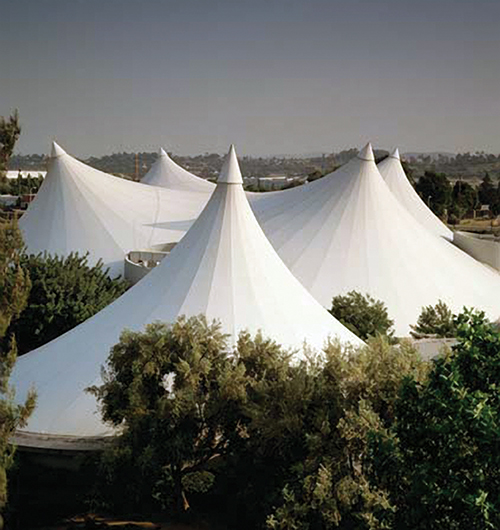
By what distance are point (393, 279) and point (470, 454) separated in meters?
15.9

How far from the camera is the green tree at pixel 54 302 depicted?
21641 millimetres

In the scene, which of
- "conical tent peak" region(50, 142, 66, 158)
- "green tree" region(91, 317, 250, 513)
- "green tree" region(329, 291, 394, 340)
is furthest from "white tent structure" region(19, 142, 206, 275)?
"green tree" region(91, 317, 250, 513)

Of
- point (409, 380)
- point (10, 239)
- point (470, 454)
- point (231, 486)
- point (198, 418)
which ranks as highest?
point (10, 239)

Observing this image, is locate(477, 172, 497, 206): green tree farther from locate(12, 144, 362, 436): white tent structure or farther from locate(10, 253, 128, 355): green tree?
locate(12, 144, 362, 436): white tent structure

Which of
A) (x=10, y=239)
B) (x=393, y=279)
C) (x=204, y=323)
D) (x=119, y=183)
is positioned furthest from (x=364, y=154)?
(x=10, y=239)

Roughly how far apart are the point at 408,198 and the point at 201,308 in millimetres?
23561

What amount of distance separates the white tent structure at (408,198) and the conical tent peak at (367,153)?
885cm

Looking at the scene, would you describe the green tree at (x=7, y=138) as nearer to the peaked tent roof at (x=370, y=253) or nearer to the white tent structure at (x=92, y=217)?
the peaked tent roof at (x=370, y=253)

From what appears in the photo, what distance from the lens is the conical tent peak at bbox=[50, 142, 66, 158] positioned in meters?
31.9

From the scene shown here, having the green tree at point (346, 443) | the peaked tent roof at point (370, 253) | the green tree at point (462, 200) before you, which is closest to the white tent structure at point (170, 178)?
the peaked tent roof at point (370, 253)

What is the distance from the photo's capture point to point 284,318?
15.6 meters

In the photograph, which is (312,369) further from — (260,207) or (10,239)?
(260,207)

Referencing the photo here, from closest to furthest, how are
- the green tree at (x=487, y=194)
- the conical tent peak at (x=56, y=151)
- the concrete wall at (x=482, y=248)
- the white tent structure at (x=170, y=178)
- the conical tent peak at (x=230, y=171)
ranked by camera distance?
the conical tent peak at (x=230, y=171) < the concrete wall at (x=482, y=248) < the conical tent peak at (x=56, y=151) < the white tent structure at (x=170, y=178) < the green tree at (x=487, y=194)

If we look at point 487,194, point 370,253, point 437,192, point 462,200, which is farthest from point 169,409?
point 487,194
